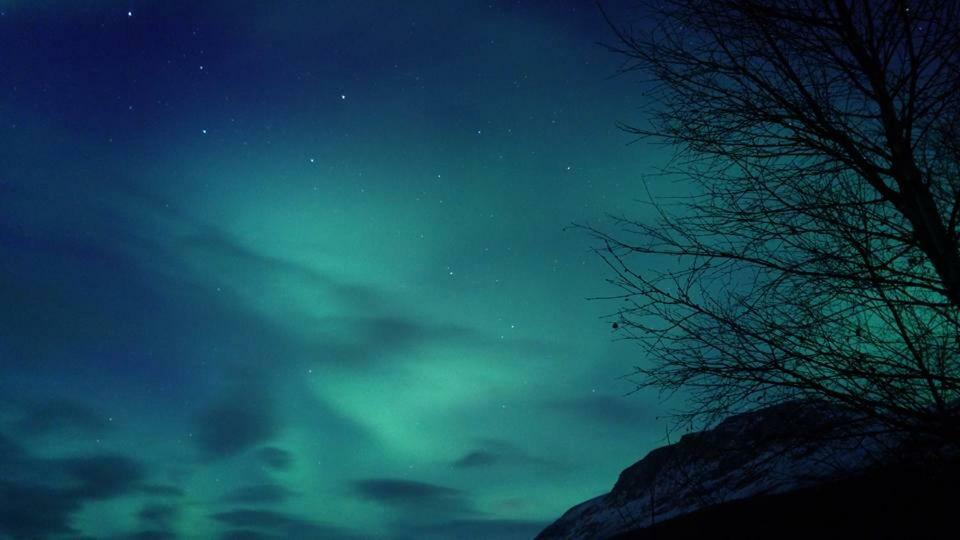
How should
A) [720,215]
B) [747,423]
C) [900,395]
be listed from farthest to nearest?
1. [720,215]
2. [747,423]
3. [900,395]

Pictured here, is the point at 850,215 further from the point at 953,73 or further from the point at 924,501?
the point at 924,501

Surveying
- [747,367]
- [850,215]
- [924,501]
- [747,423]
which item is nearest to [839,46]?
[850,215]

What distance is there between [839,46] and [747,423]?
111 inches

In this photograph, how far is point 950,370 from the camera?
4.03 meters

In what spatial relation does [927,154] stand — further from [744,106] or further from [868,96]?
[744,106]

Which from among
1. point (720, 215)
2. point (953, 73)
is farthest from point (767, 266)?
point (953, 73)

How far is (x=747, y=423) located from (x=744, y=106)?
7.69ft

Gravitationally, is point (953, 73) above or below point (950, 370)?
above

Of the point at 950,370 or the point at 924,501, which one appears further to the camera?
the point at 924,501

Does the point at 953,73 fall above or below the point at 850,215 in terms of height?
above

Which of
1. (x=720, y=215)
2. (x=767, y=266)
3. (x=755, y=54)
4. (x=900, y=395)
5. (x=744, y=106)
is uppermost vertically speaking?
(x=755, y=54)

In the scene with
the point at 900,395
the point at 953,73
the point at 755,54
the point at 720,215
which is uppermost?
the point at 755,54

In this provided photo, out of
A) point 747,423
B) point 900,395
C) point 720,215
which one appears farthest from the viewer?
point 720,215

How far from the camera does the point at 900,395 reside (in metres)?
3.66
